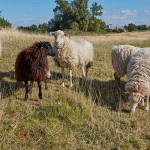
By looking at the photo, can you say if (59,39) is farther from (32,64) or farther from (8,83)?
(8,83)

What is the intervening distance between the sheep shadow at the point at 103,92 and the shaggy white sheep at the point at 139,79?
342mm

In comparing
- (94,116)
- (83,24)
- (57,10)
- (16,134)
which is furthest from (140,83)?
(57,10)

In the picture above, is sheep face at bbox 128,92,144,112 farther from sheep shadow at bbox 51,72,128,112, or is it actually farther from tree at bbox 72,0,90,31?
tree at bbox 72,0,90,31

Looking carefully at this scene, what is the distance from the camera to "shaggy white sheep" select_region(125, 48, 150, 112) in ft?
13.1

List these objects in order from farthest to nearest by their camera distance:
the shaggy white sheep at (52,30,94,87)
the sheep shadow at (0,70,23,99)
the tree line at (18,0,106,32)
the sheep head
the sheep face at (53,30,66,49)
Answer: the tree line at (18,0,106,32) < the shaggy white sheep at (52,30,94,87) < the sheep face at (53,30,66,49) < the sheep shadow at (0,70,23,99) < the sheep head

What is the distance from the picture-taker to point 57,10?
5078 centimetres

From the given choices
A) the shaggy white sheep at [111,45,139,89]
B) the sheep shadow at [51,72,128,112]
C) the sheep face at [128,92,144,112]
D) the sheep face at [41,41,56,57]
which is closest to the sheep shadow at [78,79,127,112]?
the sheep shadow at [51,72,128,112]

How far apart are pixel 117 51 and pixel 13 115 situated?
3.89 metres

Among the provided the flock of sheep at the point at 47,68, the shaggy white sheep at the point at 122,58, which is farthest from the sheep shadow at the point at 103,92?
the shaggy white sheep at the point at 122,58

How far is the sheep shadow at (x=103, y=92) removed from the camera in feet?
14.3

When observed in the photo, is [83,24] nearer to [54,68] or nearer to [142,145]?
[54,68]

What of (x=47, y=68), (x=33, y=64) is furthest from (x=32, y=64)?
(x=47, y=68)

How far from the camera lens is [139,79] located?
413cm

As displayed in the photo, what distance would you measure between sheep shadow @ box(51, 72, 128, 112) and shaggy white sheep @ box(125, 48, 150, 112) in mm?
342
